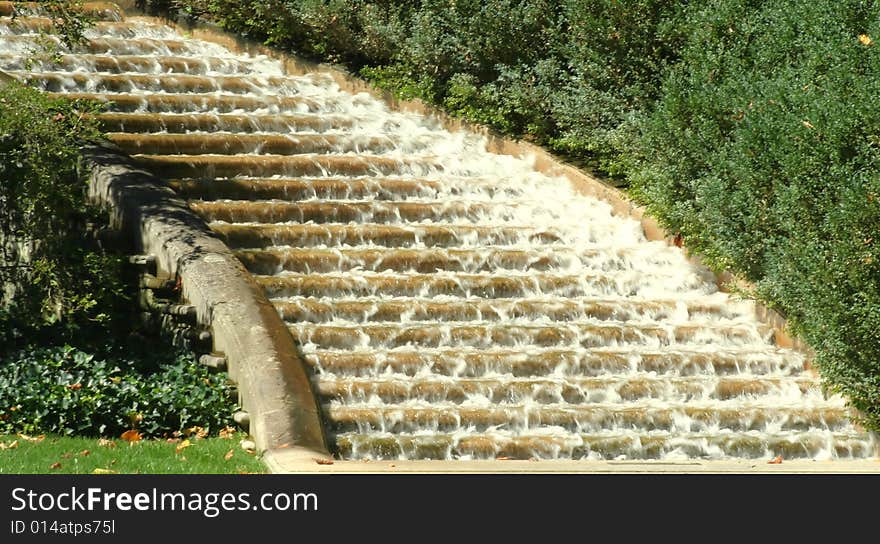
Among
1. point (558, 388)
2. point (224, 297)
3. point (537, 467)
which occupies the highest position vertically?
point (224, 297)

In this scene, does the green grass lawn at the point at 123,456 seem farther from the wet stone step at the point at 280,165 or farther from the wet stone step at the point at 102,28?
the wet stone step at the point at 102,28

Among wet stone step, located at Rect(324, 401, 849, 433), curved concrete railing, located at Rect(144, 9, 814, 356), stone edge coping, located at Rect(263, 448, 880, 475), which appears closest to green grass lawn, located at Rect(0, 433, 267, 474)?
stone edge coping, located at Rect(263, 448, 880, 475)

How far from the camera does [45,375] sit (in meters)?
9.04

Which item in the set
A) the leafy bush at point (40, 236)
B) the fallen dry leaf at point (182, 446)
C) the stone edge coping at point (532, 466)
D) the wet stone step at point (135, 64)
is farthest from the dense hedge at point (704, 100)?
the leafy bush at point (40, 236)

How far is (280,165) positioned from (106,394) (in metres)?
4.23

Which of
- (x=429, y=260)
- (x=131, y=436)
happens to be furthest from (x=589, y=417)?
(x=131, y=436)

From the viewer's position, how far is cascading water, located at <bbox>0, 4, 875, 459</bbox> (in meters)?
9.27

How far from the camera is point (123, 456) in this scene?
7754 mm

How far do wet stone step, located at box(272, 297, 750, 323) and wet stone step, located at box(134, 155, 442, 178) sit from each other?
7.92ft

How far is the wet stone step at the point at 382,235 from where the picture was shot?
1103 cm

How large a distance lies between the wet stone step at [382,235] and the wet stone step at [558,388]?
204 centimetres

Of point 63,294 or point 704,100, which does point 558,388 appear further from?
point 63,294

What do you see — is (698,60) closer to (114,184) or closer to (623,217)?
(623,217)

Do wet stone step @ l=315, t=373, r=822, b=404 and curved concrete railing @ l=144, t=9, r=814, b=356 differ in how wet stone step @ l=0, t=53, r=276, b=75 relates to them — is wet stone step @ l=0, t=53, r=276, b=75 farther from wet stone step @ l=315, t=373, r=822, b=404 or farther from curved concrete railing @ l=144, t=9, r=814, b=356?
wet stone step @ l=315, t=373, r=822, b=404
